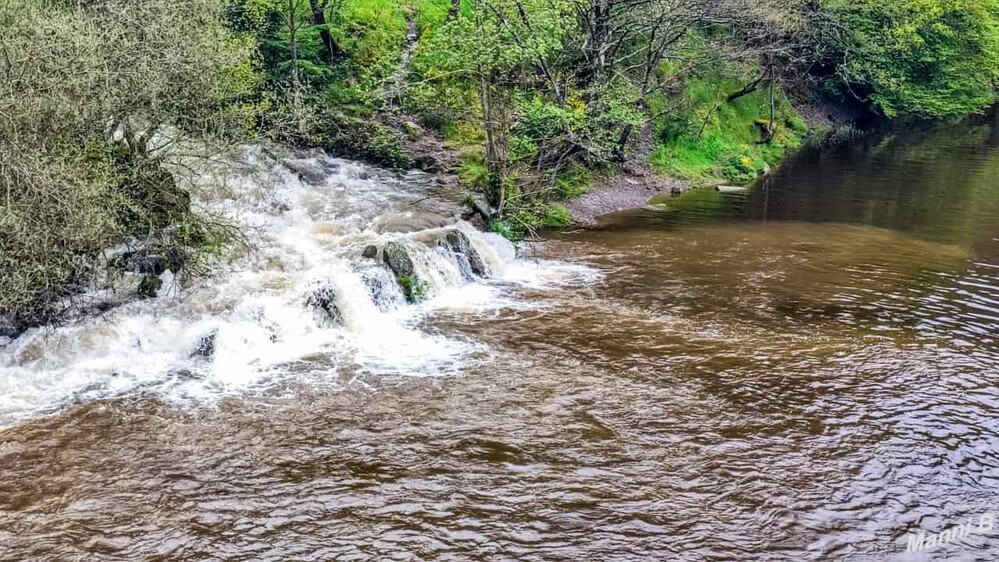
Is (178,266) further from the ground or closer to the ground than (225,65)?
closer to the ground

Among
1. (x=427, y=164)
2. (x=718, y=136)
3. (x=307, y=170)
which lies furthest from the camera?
(x=718, y=136)

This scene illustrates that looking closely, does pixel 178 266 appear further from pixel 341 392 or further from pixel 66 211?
pixel 341 392

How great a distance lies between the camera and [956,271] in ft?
69.9

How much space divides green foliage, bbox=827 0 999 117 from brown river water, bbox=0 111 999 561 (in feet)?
113

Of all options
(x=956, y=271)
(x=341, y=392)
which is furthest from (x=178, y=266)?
(x=956, y=271)

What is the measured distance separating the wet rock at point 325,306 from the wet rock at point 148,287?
10.3 feet

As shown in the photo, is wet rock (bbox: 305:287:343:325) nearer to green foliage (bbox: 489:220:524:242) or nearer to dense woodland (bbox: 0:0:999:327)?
dense woodland (bbox: 0:0:999:327)

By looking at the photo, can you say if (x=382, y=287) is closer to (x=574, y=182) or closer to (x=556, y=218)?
(x=556, y=218)

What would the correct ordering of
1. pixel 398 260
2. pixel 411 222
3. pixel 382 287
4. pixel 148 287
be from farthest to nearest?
pixel 411 222, pixel 398 260, pixel 382 287, pixel 148 287

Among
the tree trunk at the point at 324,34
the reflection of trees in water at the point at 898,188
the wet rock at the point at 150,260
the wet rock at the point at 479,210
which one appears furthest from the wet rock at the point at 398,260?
the tree trunk at the point at 324,34

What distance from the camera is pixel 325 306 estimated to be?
645 inches

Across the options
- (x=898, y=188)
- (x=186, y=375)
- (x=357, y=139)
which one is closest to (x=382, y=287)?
(x=186, y=375)

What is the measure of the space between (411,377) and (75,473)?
537cm

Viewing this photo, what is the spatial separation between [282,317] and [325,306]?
3.06 ft
